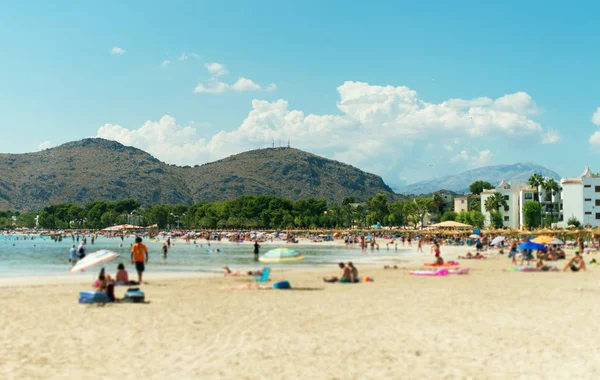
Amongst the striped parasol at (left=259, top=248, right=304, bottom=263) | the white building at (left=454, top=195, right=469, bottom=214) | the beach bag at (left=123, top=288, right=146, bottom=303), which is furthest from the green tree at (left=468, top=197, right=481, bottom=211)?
the beach bag at (left=123, top=288, right=146, bottom=303)

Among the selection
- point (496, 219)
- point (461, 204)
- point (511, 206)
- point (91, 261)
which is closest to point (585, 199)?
point (496, 219)

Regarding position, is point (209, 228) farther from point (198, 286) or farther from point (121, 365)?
point (121, 365)

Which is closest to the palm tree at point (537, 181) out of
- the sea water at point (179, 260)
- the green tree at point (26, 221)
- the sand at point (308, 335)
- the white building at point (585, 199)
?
the white building at point (585, 199)

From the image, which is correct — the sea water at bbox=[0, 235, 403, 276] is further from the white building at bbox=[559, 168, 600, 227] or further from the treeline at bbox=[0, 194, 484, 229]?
the treeline at bbox=[0, 194, 484, 229]

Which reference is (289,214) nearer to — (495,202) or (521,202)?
(495,202)

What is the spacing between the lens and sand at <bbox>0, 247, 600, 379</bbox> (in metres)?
8.77

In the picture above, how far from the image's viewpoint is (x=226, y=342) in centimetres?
1052

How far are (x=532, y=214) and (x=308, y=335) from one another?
272ft

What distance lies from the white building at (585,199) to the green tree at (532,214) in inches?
158

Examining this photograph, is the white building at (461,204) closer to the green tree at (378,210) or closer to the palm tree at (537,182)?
the green tree at (378,210)

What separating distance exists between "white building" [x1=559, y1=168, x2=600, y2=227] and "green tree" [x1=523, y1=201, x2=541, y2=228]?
402 centimetres

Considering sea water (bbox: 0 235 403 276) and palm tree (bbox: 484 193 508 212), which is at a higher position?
palm tree (bbox: 484 193 508 212)

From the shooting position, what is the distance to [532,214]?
86688 millimetres

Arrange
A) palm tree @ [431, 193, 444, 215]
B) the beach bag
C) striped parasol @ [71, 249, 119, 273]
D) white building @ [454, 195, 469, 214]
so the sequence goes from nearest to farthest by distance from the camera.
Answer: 1. the beach bag
2. striped parasol @ [71, 249, 119, 273]
3. white building @ [454, 195, 469, 214]
4. palm tree @ [431, 193, 444, 215]
